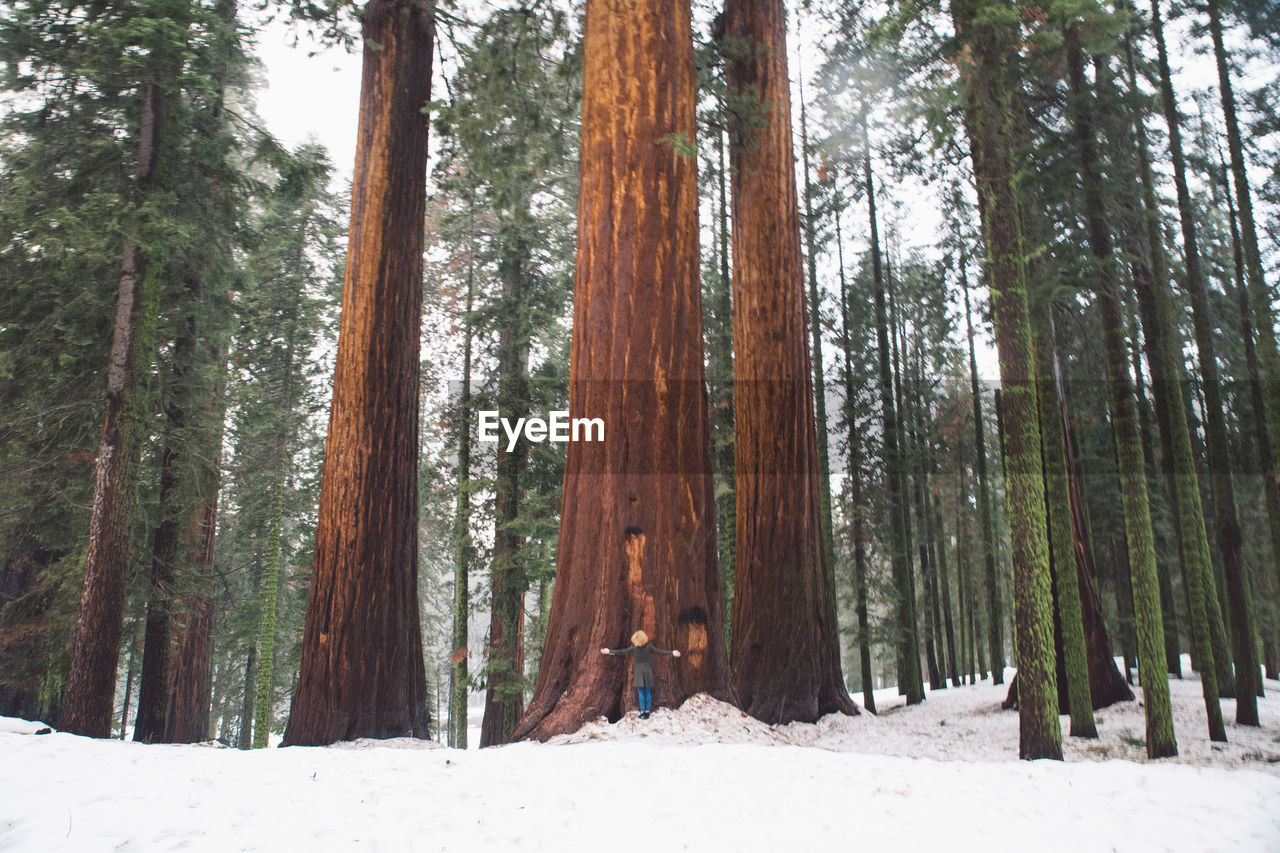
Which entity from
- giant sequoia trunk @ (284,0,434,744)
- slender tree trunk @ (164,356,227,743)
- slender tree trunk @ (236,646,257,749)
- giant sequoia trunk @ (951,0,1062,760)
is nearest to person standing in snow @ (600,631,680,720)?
giant sequoia trunk @ (284,0,434,744)

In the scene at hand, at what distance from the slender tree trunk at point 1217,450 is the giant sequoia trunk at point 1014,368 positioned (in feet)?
19.6

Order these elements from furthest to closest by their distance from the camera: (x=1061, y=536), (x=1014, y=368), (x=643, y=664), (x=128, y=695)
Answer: (x=128, y=695) < (x=1061, y=536) < (x=1014, y=368) < (x=643, y=664)

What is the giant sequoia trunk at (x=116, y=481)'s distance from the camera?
27.0ft

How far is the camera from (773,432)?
8992 millimetres

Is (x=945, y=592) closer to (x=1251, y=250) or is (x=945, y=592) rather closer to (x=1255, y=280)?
(x=1255, y=280)

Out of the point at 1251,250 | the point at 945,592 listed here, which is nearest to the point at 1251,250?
the point at 1251,250

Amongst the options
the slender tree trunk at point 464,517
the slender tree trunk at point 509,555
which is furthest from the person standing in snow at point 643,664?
the slender tree trunk at point 464,517

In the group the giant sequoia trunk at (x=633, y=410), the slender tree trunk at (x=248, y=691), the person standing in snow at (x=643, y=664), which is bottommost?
the slender tree trunk at (x=248, y=691)

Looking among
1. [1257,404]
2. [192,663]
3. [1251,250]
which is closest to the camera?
[1251,250]

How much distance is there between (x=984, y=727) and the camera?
11.1m

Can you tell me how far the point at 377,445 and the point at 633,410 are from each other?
10.9 feet

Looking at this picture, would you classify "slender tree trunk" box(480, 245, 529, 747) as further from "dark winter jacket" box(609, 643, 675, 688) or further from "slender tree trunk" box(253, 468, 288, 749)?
"dark winter jacket" box(609, 643, 675, 688)

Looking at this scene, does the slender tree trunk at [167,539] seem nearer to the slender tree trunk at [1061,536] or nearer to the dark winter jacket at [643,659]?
the dark winter jacket at [643,659]

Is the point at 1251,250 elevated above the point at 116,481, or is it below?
above
